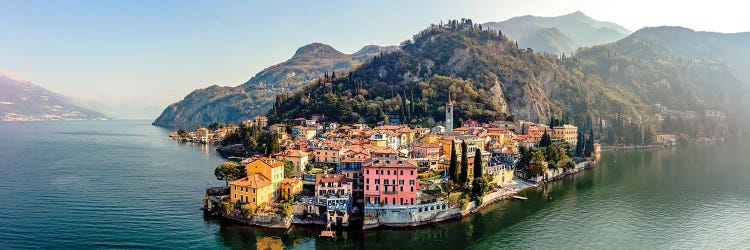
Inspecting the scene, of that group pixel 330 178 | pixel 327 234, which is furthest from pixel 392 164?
pixel 327 234

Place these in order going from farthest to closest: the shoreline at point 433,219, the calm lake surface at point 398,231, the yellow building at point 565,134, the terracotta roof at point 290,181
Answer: the yellow building at point 565,134, the terracotta roof at point 290,181, the shoreline at point 433,219, the calm lake surface at point 398,231

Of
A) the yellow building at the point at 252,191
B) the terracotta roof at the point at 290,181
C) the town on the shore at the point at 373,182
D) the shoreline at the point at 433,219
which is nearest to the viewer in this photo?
the shoreline at the point at 433,219

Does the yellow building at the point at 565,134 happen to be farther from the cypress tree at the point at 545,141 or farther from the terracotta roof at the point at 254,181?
the terracotta roof at the point at 254,181

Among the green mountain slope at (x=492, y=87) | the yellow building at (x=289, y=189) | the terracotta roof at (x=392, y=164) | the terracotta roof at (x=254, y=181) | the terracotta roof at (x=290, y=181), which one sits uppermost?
the green mountain slope at (x=492, y=87)

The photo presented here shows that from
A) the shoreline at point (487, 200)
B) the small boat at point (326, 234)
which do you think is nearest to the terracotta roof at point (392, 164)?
the shoreline at point (487, 200)

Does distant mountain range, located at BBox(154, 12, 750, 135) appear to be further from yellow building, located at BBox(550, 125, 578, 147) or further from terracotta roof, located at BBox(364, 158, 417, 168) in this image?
terracotta roof, located at BBox(364, 158, 417, 168)

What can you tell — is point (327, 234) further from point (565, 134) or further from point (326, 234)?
point (565, 134)

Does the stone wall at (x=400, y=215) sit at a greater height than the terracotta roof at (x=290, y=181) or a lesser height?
lesser

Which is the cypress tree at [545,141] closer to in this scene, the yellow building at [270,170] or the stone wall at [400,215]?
the stone wall at [400,215]

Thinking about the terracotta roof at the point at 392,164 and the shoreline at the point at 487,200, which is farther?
the terracotta roof at the point at 392,164
